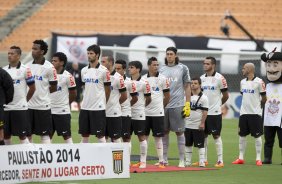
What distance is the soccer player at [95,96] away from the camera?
16.9 metres

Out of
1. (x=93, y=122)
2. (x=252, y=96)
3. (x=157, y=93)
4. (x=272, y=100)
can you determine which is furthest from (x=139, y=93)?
(x=272, y=100)

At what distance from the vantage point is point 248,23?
120 ft

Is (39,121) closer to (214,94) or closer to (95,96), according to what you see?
(95,96)

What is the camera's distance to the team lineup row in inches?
632

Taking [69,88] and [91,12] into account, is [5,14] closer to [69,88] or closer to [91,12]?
[91,12]

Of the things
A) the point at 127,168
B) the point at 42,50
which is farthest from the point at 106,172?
the point at 42,50

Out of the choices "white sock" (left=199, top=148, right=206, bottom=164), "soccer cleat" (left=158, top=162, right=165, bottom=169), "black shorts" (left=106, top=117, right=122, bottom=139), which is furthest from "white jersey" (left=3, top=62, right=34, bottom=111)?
"white sock" (left=199, top=148, right=206, bottom=164)

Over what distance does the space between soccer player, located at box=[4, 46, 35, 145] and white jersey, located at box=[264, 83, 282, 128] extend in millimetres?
5622

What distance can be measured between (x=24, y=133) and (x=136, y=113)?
8.07 ft

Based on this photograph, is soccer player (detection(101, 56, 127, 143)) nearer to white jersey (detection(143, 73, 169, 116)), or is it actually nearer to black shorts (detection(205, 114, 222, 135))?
white jersey (detection(143, 73, 169, 116))

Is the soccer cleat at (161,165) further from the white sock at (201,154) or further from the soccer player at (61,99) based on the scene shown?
the soccer player at (61,99)

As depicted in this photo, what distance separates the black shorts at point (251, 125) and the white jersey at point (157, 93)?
8.55 ft

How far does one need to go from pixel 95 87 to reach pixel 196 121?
7.56ft

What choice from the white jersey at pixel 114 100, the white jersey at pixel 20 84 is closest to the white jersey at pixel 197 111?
the white jersey at pixel 114 100
